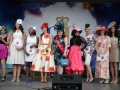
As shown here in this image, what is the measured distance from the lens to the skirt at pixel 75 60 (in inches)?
276

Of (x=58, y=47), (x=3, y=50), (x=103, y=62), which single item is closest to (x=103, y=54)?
(x=103, y=62)

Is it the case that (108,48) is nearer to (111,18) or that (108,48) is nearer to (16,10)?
(111,18)

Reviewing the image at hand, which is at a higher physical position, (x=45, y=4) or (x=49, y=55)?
(x=45, y=4)

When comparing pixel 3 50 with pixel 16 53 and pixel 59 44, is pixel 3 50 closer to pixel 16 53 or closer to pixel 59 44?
pixel 16 53

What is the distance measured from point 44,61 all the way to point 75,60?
2.78 ft

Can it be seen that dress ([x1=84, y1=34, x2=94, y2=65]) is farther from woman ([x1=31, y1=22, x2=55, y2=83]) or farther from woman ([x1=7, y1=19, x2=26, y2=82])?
woman ([x1=7, y1=19, x2=26, y2=82])

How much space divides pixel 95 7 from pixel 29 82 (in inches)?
144

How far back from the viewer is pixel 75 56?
707 cm

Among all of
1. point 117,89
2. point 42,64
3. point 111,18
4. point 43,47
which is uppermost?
point 111,18

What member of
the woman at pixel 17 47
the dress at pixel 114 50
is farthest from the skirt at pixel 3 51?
the dress at pixel 114 50

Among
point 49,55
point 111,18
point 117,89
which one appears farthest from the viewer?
point 111,18

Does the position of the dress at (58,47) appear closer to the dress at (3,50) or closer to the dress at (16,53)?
the dress at (16,53)

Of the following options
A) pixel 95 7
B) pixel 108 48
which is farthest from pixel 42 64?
pixel 95 7

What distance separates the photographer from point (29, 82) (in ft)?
24.1
